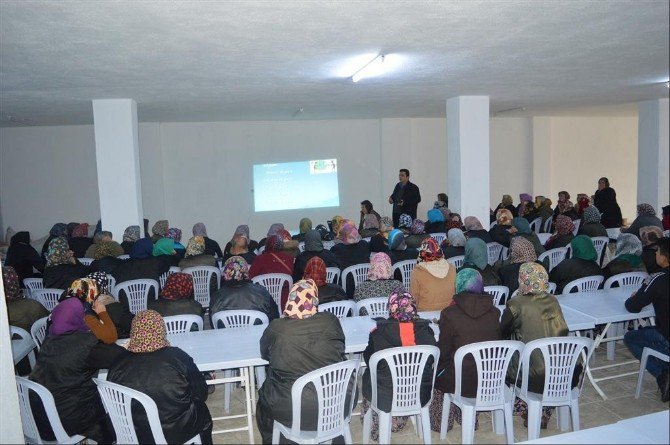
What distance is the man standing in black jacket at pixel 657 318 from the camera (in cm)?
363

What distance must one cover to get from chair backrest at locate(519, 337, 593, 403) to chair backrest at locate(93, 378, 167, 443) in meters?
2.11

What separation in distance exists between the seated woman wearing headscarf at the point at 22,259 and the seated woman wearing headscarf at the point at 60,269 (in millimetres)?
1237

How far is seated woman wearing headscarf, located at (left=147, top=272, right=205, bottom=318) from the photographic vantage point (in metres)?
4.06

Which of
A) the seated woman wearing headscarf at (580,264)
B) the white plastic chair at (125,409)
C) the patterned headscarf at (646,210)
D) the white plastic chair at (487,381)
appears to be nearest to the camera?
the white plastic chair at (125,409)

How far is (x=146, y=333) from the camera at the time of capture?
2.77 m

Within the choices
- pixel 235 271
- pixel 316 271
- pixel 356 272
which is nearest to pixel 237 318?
pixel 235 271

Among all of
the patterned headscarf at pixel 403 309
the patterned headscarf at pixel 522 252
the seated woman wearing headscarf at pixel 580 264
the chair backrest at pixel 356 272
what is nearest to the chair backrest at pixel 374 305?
the patterned headscarf at pixel 403 309

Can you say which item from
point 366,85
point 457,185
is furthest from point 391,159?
point 366,85

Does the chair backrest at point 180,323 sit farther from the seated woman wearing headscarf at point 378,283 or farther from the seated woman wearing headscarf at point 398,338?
the seated woman wearing headscarf at point 398,338

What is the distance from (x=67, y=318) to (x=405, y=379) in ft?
6.70

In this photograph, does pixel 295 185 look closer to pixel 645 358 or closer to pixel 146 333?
pixel 645 358

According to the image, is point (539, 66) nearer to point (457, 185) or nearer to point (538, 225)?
point (457, 185)

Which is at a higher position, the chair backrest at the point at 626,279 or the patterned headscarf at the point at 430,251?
the patterned headscarf at the point at 430,251

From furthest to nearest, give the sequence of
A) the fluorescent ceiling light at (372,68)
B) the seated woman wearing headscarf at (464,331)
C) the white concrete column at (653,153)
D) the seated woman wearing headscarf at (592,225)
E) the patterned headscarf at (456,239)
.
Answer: the white concrete column at (653,153), the seated woman wearing headscarf at (592,225), the patterned headscarf at (456,239), the fluorescent ceiling light at (372,68), the seated woman wearing headscarf at (464,331)
